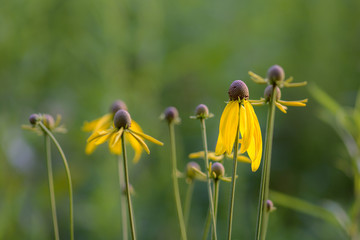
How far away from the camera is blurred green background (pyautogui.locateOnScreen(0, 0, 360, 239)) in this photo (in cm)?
121

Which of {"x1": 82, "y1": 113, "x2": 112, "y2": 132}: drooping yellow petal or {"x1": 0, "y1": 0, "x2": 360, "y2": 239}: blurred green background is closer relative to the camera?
{"x1": 82, "y1": 113, "x2": 112, "y2": 132}: drooping yellow petal

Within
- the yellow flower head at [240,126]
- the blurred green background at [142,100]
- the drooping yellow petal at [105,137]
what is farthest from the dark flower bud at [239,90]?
the blurred green background at [142,100]

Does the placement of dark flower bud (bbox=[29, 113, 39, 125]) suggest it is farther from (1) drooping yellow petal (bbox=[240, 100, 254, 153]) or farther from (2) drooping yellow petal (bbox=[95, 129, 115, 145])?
(1) drooping yellow petal (bbox=[240, 100, 254, 153])

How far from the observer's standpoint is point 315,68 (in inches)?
69.3

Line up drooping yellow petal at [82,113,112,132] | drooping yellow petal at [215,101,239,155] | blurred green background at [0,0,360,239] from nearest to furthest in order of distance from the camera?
drooping yellow petal at [215,101,239,155]
drooping yellow petal at [82,113,112,132]
blurred green background at [0,0,360,239]

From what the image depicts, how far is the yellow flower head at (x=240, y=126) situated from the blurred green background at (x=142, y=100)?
2.22ft

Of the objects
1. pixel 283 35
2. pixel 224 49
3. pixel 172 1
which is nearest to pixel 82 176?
pixel 224 49

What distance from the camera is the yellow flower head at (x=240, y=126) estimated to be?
364 millimetres

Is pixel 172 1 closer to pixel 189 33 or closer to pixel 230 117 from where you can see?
pixel 189 33

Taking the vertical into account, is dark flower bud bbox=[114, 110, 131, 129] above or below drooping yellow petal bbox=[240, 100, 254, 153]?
above

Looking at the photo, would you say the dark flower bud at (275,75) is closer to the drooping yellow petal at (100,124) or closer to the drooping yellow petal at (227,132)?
the drooping yellow petal at (227,132)

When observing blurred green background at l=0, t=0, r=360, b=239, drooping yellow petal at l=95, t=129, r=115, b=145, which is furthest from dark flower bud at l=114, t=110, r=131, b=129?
blurred green background at l=0, t=0, r=360, b=239

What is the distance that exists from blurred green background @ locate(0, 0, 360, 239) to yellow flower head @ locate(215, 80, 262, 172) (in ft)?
2.22

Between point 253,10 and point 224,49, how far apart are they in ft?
1.44
